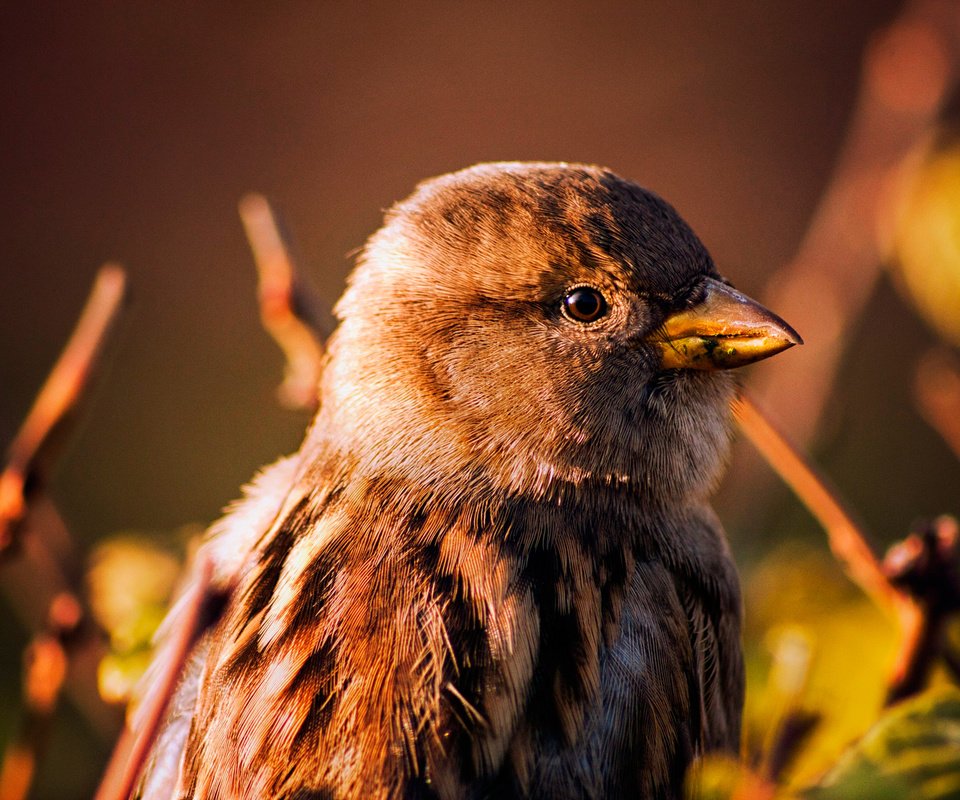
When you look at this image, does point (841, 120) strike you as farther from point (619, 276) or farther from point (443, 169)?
point (619, 276)

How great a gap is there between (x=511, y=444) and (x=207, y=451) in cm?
570

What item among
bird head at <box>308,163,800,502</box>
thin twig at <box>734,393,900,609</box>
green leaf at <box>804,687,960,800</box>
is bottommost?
green leaf at <box>804,687,960,800</box>

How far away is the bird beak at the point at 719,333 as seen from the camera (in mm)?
2064

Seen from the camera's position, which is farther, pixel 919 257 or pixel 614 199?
pixel 919 257

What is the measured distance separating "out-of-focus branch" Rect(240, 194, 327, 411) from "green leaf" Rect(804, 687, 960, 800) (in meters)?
1.16

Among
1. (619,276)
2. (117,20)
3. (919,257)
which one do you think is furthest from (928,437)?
(117,20)

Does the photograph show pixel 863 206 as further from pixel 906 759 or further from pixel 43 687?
pixel 43 687

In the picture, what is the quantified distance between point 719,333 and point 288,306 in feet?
2.53

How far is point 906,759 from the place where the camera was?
4.52 ft

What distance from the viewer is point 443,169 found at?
8.62 m

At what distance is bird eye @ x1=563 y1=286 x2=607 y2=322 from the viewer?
2.15 metres

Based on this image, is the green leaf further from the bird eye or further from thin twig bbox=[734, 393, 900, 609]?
the bird eye

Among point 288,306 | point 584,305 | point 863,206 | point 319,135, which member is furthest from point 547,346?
point 319,135

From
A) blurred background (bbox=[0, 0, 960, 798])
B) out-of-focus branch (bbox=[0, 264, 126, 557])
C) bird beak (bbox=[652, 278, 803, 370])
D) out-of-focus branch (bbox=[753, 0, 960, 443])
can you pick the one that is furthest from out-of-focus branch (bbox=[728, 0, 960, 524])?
blurred background (bbox=[0, 0, 960, 798])
